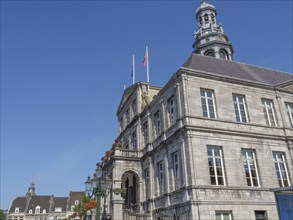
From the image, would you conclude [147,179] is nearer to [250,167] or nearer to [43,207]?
[250,167]

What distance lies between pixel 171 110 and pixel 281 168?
27.1 feet

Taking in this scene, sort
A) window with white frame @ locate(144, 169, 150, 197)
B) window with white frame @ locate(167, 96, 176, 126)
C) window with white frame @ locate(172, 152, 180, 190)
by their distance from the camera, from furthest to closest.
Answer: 1. window with white frame @ locate(144, 169, 150, 197)
2. window with white frame @ locate(167, 96, 176, 126)
3. window with white frame @ locate(172, 152, 180, 190)

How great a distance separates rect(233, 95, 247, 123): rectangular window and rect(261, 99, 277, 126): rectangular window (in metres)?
1.80

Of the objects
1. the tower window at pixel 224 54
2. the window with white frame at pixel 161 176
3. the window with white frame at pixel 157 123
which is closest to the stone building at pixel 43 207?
the tower window at pixel 224 54

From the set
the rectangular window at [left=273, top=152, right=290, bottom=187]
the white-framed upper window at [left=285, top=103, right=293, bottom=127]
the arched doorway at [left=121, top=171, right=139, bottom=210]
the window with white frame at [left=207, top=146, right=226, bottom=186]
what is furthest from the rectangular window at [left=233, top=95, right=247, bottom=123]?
the arched doorway at [left=121, top=171, right=139, bottom=210]

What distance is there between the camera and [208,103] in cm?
1952

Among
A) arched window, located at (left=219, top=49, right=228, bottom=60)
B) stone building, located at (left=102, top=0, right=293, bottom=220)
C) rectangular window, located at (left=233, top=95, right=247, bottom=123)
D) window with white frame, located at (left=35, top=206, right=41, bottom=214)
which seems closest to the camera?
stone building, located at (left=102, top=0, right=293, bottom=220)

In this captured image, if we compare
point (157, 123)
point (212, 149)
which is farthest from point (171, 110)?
point (212, 149)

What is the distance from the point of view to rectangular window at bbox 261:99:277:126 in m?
20.8

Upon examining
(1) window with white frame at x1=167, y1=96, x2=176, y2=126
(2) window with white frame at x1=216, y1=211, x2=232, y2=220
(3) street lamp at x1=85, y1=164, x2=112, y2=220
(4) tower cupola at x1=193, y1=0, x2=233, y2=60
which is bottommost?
(2) window with white frame at x1=216, y1=211, x2=232, y2=220

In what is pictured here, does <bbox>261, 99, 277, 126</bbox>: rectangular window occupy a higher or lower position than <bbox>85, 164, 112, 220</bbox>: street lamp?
higher

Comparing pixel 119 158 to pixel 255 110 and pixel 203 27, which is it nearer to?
pixel 255 110

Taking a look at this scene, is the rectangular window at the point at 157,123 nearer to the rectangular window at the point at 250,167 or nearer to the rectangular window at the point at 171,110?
the rectangular window at the point at 171,110

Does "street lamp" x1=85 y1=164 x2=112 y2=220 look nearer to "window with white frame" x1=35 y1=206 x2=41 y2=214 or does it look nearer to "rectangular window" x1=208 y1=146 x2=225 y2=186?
"rectangular window" x1=208 y1=146 x2=225 y2=186
